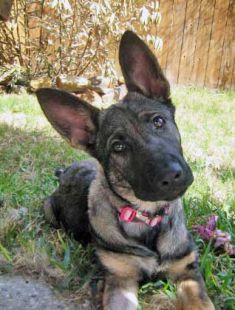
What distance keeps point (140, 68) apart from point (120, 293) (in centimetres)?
146

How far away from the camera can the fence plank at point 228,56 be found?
34.0 feet

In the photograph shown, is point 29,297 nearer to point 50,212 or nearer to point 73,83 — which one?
point 50,212

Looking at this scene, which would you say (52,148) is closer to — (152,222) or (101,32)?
(152,222)

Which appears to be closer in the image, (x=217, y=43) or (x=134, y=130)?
(x=134, y=130)

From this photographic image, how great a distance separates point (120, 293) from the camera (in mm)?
3016

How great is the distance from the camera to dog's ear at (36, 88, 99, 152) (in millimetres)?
3143

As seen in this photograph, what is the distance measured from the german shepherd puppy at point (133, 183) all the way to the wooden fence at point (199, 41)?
23.9 ft

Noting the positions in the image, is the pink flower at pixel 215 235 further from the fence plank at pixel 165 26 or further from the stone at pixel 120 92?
the fence plank at pixel 165 26

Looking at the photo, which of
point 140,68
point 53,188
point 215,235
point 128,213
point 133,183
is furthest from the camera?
point 53,188

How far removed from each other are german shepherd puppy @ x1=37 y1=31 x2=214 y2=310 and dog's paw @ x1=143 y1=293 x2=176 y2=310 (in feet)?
0.05

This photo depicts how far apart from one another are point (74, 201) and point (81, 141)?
71 centimetres

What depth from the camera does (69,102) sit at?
10.4 ft

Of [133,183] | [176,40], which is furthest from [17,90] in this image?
[133,183]

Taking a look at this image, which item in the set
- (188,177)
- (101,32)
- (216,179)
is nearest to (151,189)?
(188,177)
